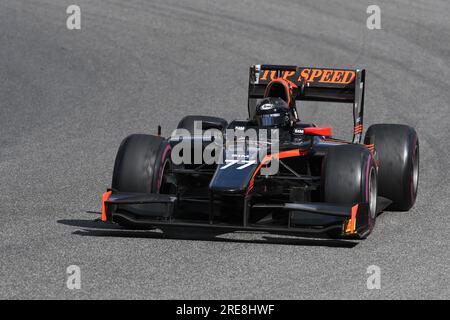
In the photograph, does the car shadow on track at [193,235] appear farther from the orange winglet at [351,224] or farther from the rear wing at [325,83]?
the rear wing at [325,83]

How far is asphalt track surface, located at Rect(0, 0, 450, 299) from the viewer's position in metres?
8.11

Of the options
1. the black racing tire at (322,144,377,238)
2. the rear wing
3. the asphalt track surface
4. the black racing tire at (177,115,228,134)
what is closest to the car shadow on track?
the asphalt track surface

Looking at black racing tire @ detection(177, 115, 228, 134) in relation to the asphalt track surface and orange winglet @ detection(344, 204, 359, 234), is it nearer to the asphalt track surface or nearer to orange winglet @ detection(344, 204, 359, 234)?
the asphalt track surface

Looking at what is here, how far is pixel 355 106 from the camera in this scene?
11766mm

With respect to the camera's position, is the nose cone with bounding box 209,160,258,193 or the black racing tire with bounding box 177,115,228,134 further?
the black racing tire with bounding box 177,115,228,134

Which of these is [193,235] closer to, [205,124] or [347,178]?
[347,178]

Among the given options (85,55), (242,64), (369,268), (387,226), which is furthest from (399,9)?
(369,268)

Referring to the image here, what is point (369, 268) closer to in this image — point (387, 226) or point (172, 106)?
point (387, 226)

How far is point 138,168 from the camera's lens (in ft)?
32.3

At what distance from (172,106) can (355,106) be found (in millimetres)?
6184

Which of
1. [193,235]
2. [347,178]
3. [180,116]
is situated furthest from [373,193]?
[180,116]

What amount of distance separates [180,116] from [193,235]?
7.46m

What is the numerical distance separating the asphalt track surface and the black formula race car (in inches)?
8.4

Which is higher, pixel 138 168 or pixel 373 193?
pixel 138 168
